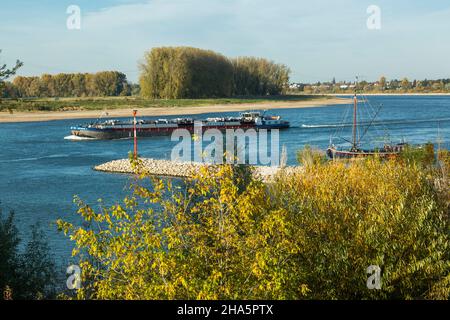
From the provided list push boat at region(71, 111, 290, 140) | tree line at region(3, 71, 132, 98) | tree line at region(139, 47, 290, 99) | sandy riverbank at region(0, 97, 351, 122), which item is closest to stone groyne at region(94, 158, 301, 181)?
push boat at region(71, 111, 290, 140)

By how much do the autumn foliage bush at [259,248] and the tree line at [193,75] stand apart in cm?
13655

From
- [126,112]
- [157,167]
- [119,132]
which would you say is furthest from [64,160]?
[126,112]

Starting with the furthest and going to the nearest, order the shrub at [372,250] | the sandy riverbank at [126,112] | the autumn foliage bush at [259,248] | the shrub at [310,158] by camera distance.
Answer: the sandy riverbank at [126,112], the shrub at [310,158], the shrub at [372,250], the autumn foliage bush at [259,248]

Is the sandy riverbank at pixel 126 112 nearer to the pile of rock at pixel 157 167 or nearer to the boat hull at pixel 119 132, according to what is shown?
the boat hull at pixel 119 132

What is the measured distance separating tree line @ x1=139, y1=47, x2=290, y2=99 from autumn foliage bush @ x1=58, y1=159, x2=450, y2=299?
137 m

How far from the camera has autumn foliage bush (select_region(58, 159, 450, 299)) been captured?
9.74 m

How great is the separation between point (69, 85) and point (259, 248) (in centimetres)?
18658

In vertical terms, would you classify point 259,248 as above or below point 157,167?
above

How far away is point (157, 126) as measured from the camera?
283 feet

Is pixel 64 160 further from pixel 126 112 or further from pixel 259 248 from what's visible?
pixel 126 112

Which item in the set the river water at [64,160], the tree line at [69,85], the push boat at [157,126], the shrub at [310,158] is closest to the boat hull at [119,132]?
the push boat at [157,126]

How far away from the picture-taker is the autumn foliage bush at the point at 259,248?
9.74m

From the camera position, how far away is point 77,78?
190 m

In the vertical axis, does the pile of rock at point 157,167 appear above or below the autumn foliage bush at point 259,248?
below
